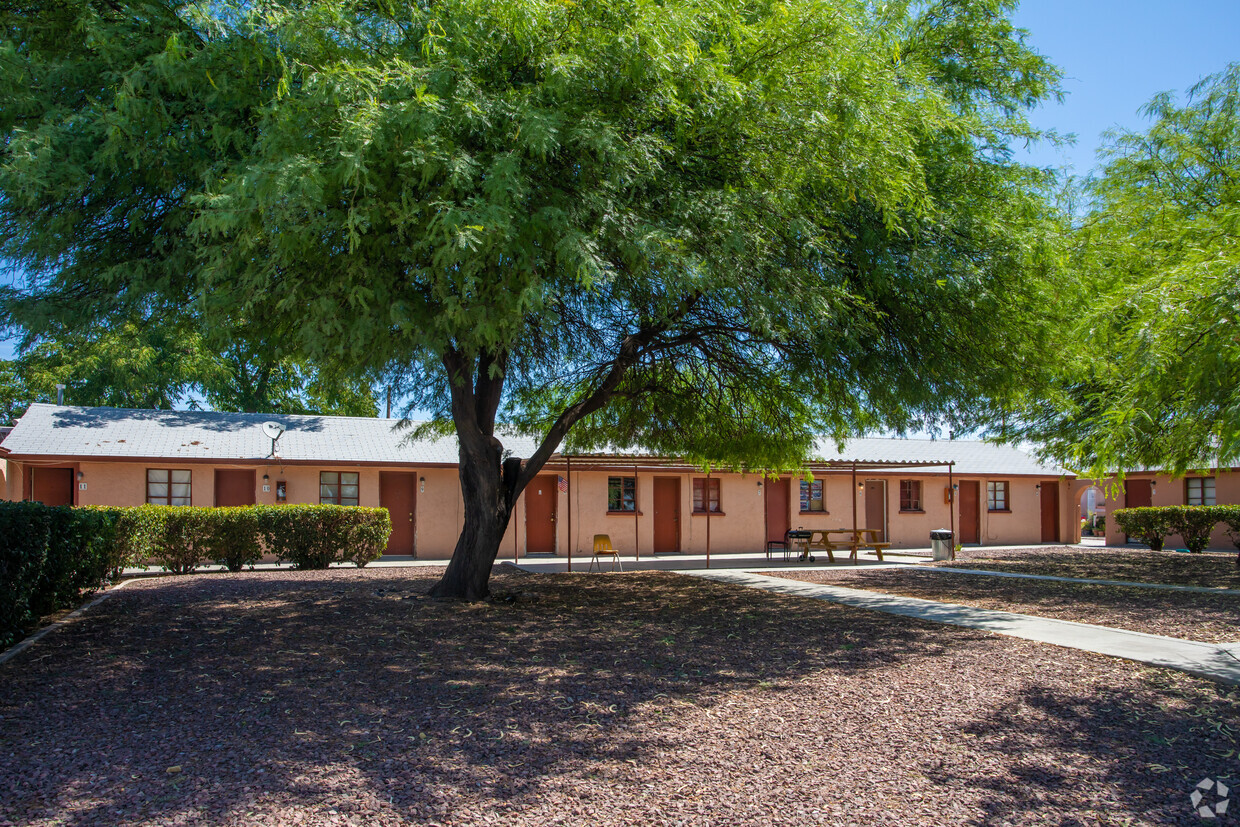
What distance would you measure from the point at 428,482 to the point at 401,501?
908 millimetres

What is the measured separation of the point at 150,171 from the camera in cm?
766

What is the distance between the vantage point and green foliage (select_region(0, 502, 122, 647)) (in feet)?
24.2

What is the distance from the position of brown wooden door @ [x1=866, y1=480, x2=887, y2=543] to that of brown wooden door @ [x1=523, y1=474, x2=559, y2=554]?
406 inches

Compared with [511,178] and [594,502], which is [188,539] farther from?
Answer: [511,178]

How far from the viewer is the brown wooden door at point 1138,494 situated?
29250 millimetres

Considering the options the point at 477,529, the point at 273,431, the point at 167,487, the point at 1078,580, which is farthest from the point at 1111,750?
the point at 167,487

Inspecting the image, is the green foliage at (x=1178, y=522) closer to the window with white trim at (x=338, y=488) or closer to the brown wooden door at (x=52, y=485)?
the window with white trim at (x=338, y=488)

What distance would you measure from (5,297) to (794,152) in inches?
294

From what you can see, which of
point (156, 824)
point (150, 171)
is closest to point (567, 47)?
point (150, 171)

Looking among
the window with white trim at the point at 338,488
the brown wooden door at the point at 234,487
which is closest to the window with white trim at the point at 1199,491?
the window with white trim at the point at 338,488

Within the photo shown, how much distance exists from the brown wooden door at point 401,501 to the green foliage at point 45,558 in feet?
28.8

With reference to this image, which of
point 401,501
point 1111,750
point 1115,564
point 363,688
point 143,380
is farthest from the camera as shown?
point 143,380

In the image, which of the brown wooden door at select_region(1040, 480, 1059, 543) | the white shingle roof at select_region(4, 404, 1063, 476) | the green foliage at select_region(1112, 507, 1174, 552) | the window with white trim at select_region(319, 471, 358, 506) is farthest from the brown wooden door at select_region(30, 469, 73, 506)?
the green foliage at select_region(1112, 507, 1174, 552)

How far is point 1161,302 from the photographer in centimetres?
667
